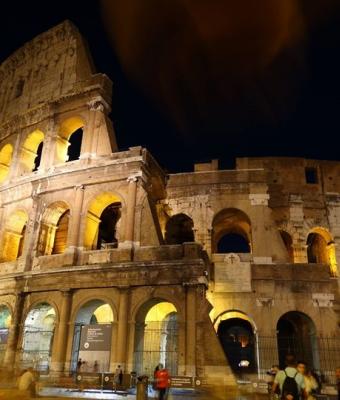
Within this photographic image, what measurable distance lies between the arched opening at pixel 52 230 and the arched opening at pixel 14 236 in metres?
1.73

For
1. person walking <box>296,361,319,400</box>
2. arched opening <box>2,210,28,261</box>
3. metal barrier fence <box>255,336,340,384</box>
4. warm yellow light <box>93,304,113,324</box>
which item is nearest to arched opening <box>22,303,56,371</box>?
warm yellow light <box>93,304,113,324</box>

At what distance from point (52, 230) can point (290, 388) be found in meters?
14.7

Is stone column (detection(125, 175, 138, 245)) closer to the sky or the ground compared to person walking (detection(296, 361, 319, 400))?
closer to the sky

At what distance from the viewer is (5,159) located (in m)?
22.9

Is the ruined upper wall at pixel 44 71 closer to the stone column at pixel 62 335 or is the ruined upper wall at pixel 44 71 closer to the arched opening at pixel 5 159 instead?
the arched opening at pixel 5 159

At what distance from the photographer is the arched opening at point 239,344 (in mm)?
22175

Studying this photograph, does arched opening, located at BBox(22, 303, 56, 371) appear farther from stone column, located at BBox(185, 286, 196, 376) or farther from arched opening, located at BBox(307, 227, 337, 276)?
arched opening, located at BBox(307, 227, 337, 276)

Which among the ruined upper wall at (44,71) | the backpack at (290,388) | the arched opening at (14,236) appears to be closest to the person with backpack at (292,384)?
the backpack at (290,388)

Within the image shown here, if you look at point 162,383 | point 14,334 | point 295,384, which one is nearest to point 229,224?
point 14,334

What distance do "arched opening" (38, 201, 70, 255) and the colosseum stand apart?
6cm

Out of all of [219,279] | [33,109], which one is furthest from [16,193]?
[219,279]

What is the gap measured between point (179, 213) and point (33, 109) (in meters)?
9.47

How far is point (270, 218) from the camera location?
60.4ft

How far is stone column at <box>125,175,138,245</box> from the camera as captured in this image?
16.4 m
